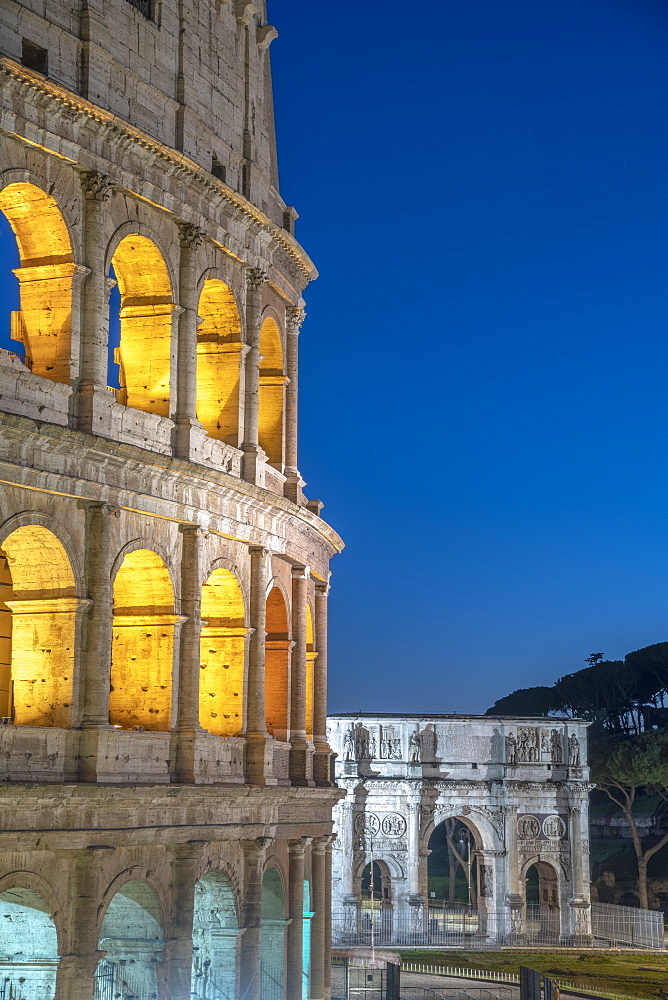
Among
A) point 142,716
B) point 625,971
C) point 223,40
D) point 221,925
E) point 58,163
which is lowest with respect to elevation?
point 625,971

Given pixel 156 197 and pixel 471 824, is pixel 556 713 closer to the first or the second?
pixel 471 824

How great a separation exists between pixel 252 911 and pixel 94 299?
10.1 metres

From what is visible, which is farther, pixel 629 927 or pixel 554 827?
pixel 554 827

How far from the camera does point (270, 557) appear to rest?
24.6 metres

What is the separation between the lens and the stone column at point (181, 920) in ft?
65.3

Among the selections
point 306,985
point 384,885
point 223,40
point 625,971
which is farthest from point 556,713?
point 223,40

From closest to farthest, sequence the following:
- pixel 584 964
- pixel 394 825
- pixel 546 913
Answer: pixel 584 964 → pixel 394 825 → pixel 546 913

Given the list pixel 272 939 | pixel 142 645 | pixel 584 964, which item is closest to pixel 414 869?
pixel 584 964

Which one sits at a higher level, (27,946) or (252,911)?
(252,911)

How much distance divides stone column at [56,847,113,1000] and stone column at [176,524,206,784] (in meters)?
2.76

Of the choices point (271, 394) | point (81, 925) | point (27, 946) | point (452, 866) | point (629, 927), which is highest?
point (271, 394)

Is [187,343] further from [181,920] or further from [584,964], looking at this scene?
[584,964]

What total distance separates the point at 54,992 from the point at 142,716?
15.1 feet

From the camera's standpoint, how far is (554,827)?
5088cm
